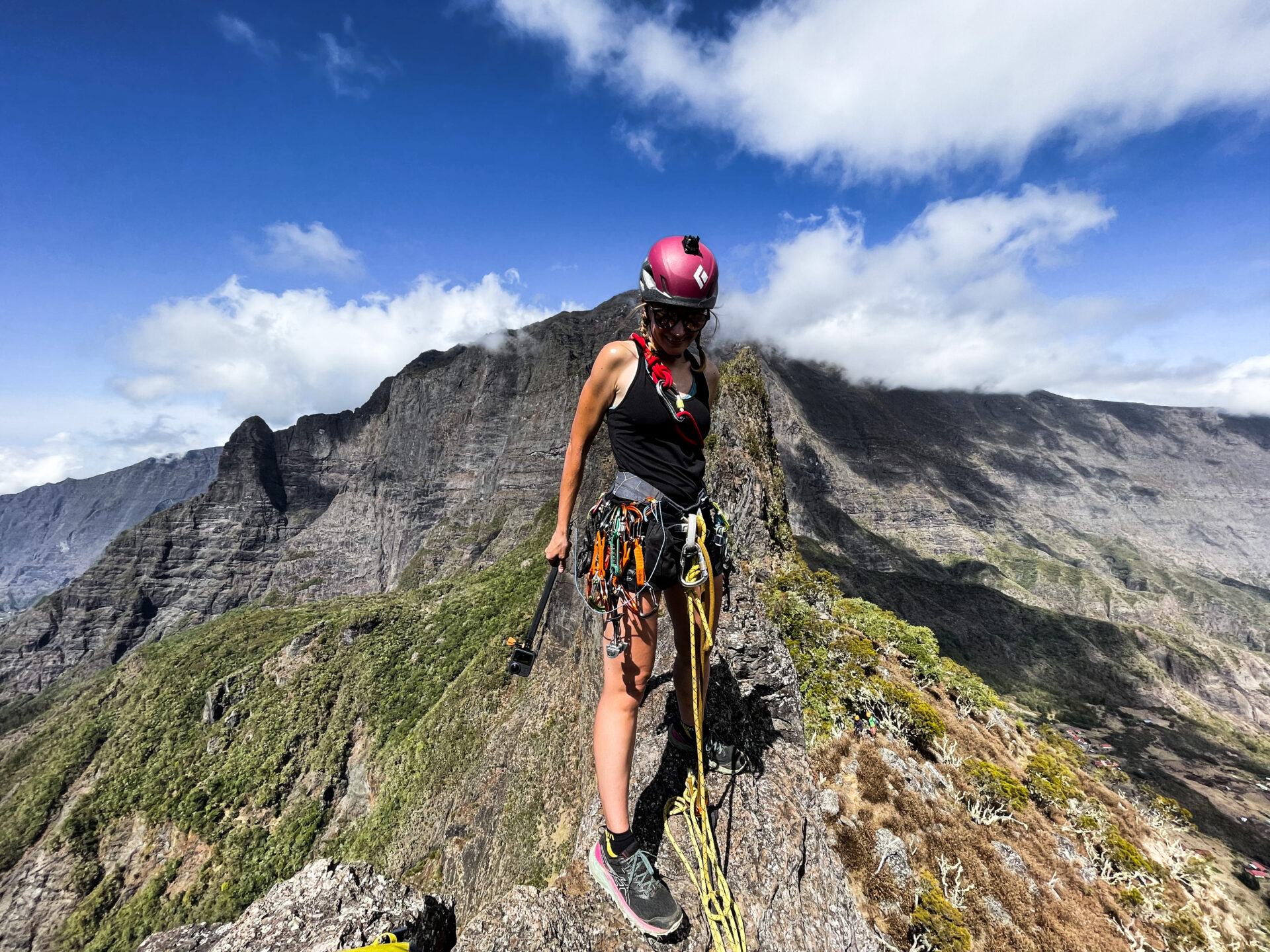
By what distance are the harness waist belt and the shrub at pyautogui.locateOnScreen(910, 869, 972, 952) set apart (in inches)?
223

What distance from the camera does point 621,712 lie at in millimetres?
3443

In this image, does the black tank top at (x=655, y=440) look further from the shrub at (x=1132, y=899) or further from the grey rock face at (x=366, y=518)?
the grey rock face at (x=366, y=518)

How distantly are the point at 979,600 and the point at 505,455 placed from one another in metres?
150

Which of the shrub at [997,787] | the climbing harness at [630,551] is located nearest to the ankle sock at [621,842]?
the climbing harness at [630,551]

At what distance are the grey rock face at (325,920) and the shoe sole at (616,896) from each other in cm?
120

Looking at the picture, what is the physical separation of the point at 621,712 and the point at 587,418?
2083 mm

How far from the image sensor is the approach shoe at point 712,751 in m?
4.59

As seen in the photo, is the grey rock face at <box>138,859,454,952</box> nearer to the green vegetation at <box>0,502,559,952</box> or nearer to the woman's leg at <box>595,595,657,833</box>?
the woman's leg at <box>595,595,657,833</box>

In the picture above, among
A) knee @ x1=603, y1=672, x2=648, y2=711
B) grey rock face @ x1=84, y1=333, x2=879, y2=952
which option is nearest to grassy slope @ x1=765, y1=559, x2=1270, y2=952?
grey rock face @ x1=84, y1=333, x2=879, y2=952

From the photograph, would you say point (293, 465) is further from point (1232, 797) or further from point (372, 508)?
point (1232, 797)

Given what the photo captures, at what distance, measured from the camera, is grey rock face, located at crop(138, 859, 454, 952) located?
321cm

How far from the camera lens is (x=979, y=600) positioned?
152 meters

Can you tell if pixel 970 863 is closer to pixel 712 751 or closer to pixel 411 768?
pixel 712 751

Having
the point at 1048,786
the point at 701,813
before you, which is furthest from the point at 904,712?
the point at 701,813
